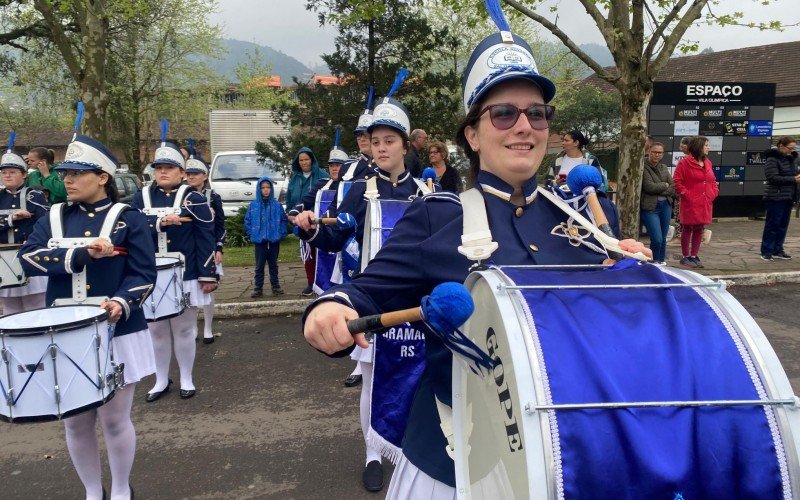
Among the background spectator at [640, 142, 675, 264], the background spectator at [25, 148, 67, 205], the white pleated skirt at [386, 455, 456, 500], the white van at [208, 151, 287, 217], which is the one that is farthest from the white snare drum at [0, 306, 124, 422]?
the white van at [208, 151, 287, 217]

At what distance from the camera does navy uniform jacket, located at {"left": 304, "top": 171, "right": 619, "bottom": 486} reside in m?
1.85

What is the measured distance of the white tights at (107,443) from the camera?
11.2ft

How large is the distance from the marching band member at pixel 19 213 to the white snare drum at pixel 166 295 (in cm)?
236

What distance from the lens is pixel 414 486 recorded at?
6.61ft

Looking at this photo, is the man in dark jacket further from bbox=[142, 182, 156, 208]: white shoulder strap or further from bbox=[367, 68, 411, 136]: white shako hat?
bbox=[142, 182, 156, 208]: white shoulder strap

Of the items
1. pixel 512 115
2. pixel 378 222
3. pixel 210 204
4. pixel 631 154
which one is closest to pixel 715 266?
pixel 631 154

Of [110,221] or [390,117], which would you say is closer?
[110,221]

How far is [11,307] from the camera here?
641 cm

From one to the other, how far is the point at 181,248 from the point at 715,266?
27.0 ft

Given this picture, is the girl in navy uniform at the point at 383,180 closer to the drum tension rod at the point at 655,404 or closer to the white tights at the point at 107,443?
the white tights at the point at 107,443

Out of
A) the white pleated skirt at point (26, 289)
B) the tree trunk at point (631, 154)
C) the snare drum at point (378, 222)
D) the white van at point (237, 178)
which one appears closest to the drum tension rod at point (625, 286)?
the snare drum at point (378, 222)

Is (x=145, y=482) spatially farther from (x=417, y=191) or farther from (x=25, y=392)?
(x=417, y=191)

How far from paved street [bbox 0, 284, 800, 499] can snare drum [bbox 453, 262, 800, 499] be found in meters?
2.75

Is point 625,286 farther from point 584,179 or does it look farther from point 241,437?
point 241,437
